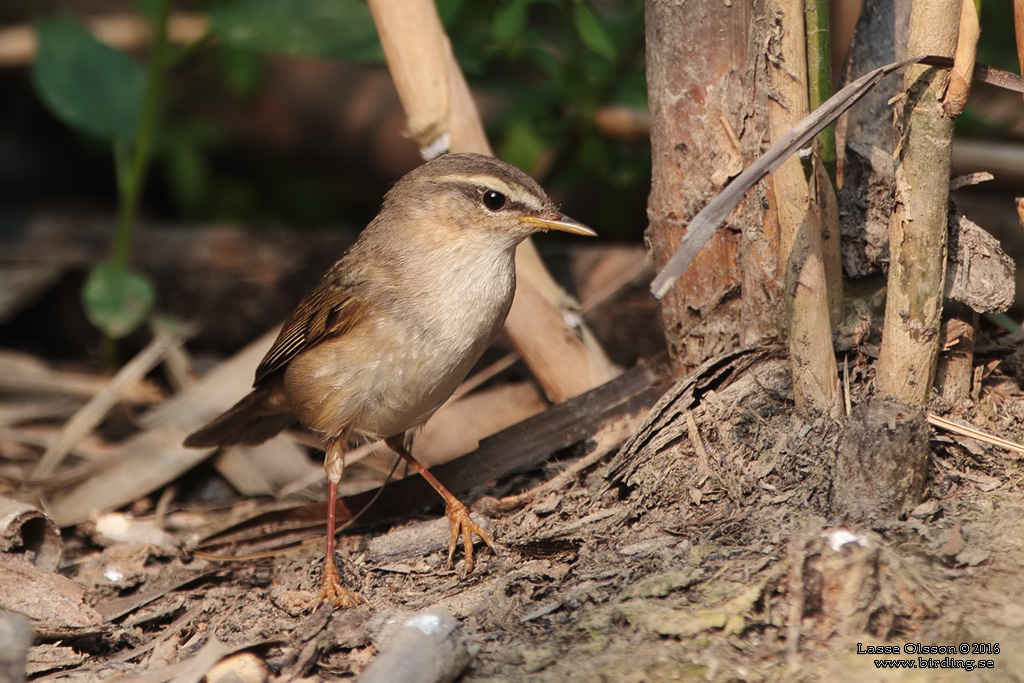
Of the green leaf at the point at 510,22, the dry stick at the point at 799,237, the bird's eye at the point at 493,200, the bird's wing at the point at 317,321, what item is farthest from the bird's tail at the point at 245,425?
the dry stick at the point at 799,237

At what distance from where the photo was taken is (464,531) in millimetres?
3672

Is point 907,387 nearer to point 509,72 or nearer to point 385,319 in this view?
point 385,319

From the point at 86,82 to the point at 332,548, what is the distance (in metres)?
3.19

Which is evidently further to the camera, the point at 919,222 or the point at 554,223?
the point at 554,223

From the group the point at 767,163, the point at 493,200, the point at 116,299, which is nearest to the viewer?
the point at 767,163

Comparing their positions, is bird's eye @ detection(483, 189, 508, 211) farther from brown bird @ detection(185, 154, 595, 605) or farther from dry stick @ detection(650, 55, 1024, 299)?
dry stick @ detection(650, 55, 1024, 299)

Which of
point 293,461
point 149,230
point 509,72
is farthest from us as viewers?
point 509,72

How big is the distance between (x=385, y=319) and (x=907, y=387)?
5.91ft

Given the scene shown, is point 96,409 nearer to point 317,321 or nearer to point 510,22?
point 317,321

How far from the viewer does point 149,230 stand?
6.48m

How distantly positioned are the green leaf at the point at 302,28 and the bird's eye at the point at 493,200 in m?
1.12

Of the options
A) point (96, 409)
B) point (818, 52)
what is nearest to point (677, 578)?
point (818, 52)

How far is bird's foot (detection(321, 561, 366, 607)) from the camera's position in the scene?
11.5ft

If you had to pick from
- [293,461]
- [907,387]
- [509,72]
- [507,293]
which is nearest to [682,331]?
[507,293]
